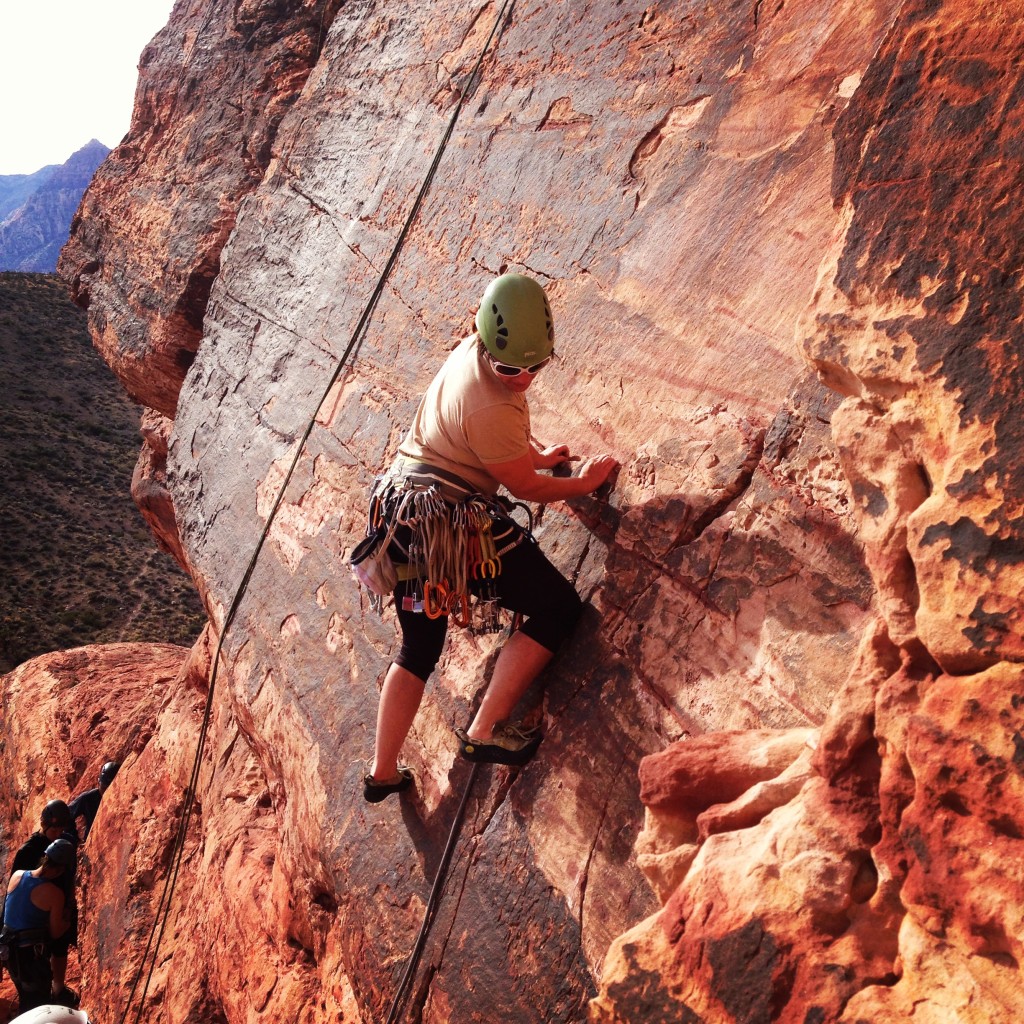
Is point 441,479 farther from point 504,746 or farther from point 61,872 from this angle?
point 61,872

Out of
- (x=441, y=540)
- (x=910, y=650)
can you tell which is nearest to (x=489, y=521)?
(x=441, y=540)

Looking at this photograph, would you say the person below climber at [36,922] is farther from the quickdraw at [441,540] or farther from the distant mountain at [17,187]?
the distant mountain at [17,187]

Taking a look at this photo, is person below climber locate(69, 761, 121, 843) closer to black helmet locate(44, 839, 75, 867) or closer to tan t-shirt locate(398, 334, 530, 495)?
black helmet locate(44, 839, 75, 867)

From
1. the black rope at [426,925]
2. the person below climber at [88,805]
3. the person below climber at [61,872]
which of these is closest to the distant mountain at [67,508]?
the person below climber at [88,805]

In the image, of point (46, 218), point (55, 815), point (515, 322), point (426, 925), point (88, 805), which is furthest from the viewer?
point (46, 218)

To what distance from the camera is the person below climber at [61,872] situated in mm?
6152

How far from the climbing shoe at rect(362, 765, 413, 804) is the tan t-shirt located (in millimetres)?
1288

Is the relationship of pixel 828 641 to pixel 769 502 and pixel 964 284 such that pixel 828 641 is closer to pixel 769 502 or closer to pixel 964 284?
pixel 769 502

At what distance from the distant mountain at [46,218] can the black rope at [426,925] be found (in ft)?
271

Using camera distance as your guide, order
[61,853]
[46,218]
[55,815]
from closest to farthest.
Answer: [61,853] < [55,815] < [46,218]

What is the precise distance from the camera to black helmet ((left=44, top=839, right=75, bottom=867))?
20.7 feet

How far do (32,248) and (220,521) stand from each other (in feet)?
283

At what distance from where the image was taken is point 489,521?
294 cm

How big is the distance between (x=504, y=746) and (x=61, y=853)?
4875 mm
